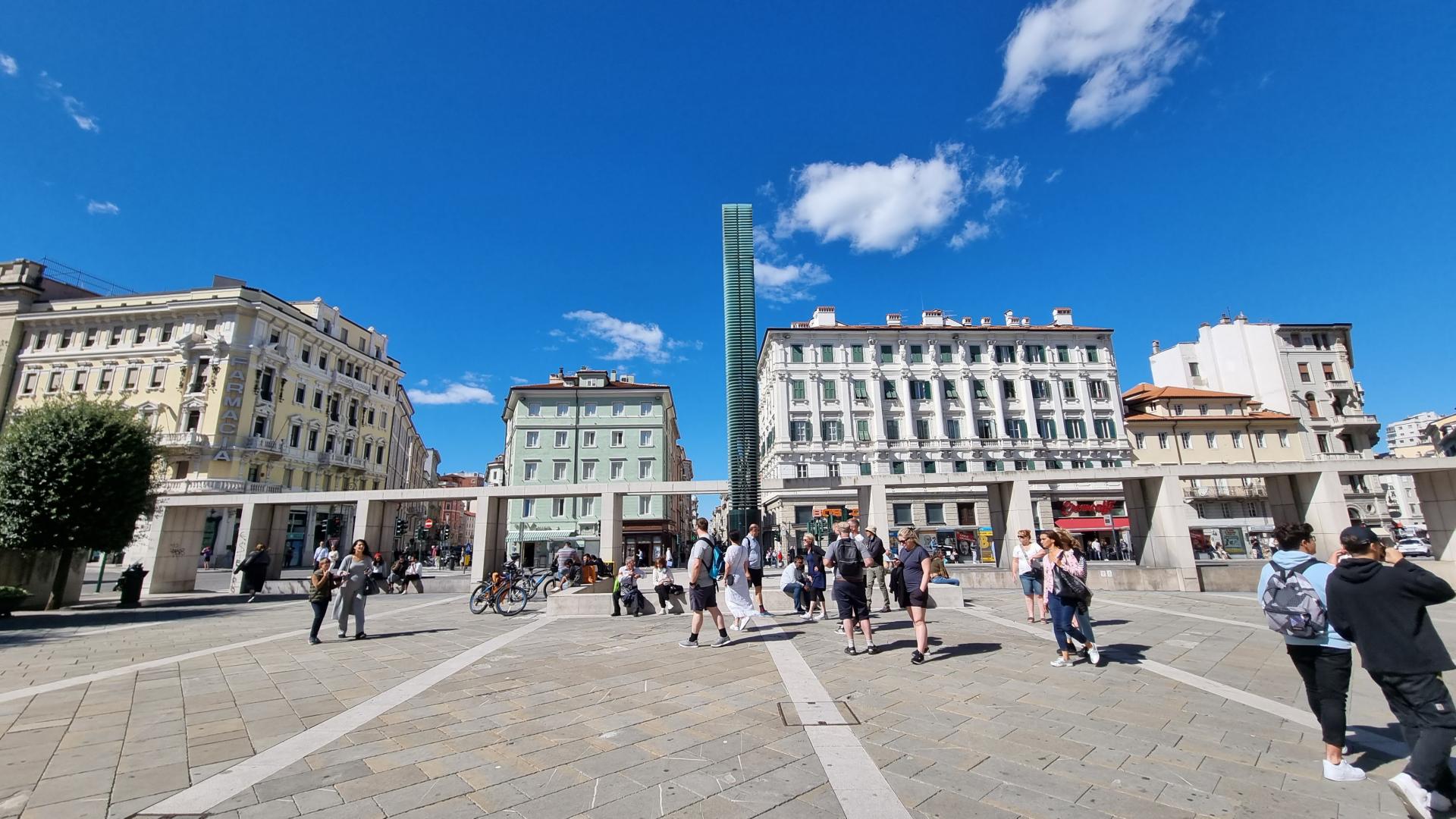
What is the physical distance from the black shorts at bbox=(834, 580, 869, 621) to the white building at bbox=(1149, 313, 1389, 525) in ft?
186

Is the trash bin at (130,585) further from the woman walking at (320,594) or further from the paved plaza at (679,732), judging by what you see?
the woman walking at (320,594)

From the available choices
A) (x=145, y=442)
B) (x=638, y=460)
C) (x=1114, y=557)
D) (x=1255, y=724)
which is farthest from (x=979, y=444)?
(x=145, y=442)

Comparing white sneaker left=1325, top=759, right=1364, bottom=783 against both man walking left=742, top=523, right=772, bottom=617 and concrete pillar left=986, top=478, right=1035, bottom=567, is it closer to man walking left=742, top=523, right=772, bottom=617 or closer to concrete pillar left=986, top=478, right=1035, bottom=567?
man walking left=742, top=523, right=772, bottom=617

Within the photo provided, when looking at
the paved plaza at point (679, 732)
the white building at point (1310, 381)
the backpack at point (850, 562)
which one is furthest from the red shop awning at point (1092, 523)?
the backpack at point (850, 562)

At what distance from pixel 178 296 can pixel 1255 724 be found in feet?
184

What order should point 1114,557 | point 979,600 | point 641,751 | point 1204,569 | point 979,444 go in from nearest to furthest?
point 641,751
point 979,600
point 1204,569
point 1114,557
point 979,444

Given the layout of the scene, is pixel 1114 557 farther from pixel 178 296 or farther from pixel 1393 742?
pixel 178 296

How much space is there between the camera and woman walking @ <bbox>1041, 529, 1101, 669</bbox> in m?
6.81

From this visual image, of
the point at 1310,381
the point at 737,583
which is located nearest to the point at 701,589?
the point at 737,583

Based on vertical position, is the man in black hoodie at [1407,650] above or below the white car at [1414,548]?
above

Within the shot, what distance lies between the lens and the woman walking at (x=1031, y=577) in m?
10.4

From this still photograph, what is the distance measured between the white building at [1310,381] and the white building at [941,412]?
15221 millimetres

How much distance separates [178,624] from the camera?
1170 centimetres

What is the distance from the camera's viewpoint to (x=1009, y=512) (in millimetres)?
18250
